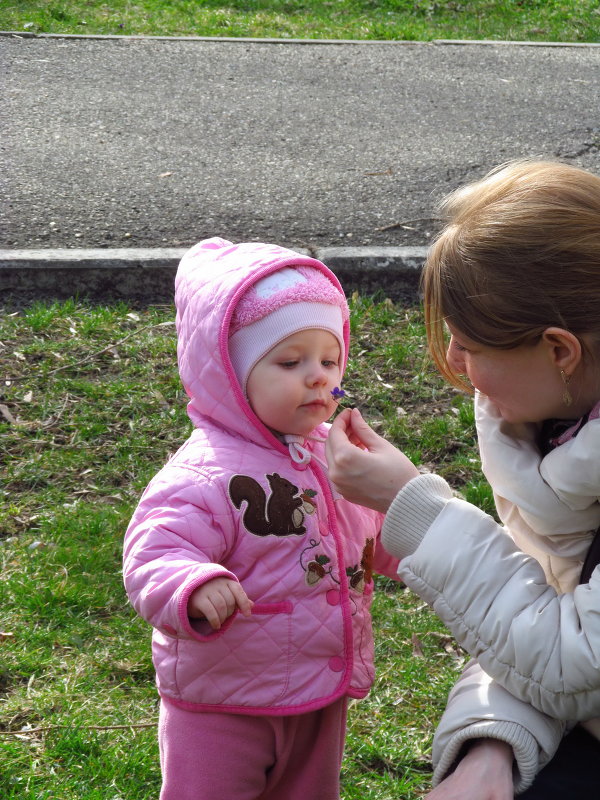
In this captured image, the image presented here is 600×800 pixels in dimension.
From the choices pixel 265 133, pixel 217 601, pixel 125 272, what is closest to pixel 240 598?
pixel 217 601

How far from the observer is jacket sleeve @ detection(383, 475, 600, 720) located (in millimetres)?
1647

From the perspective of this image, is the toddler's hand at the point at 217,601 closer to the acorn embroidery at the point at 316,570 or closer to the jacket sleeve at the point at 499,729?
the acorn embroidery at the point at 316,570

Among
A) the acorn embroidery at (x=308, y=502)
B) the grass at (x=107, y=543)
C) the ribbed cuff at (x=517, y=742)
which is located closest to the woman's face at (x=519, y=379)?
the acorn embroidery at (x=308, y=502)

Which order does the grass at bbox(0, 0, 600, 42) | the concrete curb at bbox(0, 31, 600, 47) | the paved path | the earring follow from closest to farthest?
1. the earring
2. the paved path
3. the concrete curb at bbox(0, 31, 600, 47)
4. the grass at bbox(0, 0, 600, 42)

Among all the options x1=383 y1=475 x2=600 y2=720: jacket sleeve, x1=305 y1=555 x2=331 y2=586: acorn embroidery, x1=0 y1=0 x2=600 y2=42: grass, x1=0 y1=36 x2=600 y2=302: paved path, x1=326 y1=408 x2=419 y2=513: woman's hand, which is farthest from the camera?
x1=0 y1=0 x2=600 y2=42: grass

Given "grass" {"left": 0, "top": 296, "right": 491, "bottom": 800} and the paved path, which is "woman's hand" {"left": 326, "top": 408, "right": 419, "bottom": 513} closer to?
"grass" {"left": 0, "top": 296, "right": 491, "bottom": 800}

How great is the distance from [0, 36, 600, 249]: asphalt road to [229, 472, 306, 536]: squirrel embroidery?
275 cm

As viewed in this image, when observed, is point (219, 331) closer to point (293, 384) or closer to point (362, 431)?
point (293, 384)

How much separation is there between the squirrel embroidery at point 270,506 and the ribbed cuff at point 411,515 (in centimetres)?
22

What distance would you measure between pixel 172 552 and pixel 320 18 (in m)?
8.36

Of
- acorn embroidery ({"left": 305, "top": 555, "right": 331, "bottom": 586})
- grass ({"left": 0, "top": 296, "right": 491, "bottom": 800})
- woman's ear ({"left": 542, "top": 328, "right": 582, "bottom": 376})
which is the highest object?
woman's ear ({"left": 542, "top": 328, "right": 582, "bottom": 376})

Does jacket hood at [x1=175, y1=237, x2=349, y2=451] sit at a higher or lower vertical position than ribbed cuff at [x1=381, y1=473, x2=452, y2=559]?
higher

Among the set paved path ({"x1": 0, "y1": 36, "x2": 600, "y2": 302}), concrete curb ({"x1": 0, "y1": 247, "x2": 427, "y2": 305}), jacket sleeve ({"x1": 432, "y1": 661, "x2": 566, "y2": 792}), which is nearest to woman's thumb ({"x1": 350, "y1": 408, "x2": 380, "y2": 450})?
jacket sleeve ({"x1": 432, "y1": 661, "x2": 566, "y2": 792})

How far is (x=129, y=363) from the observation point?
388cm
